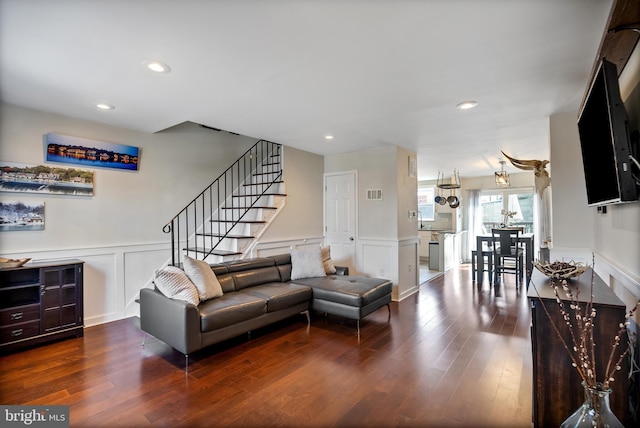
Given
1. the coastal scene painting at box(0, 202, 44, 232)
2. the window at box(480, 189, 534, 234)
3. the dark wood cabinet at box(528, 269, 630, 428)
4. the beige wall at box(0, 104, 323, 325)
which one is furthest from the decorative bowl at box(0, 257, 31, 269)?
the window at box(480, 189, 534, 234)

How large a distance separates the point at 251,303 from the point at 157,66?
232 cm

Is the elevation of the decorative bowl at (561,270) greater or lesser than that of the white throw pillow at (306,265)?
greater

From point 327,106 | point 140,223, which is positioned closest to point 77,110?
point 140,223

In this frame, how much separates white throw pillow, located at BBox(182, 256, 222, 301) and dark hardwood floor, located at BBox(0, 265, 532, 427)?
1.82 feet

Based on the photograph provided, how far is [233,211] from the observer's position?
17.9ft

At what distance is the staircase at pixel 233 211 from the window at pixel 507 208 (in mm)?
6214

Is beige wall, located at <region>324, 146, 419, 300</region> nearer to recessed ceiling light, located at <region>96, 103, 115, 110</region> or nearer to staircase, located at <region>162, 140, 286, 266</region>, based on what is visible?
staircase, located at <region>162, 140, 286, 266</region>

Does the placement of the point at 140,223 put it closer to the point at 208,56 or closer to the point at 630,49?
the point at 208,56

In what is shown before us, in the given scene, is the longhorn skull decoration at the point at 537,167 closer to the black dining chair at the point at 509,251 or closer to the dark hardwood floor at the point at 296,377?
the black dining chair at the point at 509,251

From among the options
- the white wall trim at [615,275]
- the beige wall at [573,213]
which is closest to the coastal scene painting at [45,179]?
the white wall trim at [615,275]

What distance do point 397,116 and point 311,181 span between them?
8.43 ft

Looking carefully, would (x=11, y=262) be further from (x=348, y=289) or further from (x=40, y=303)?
Answer: (x=348, y=289)

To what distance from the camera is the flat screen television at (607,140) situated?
64.0 inches

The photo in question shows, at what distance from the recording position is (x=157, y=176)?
15.0 feet
